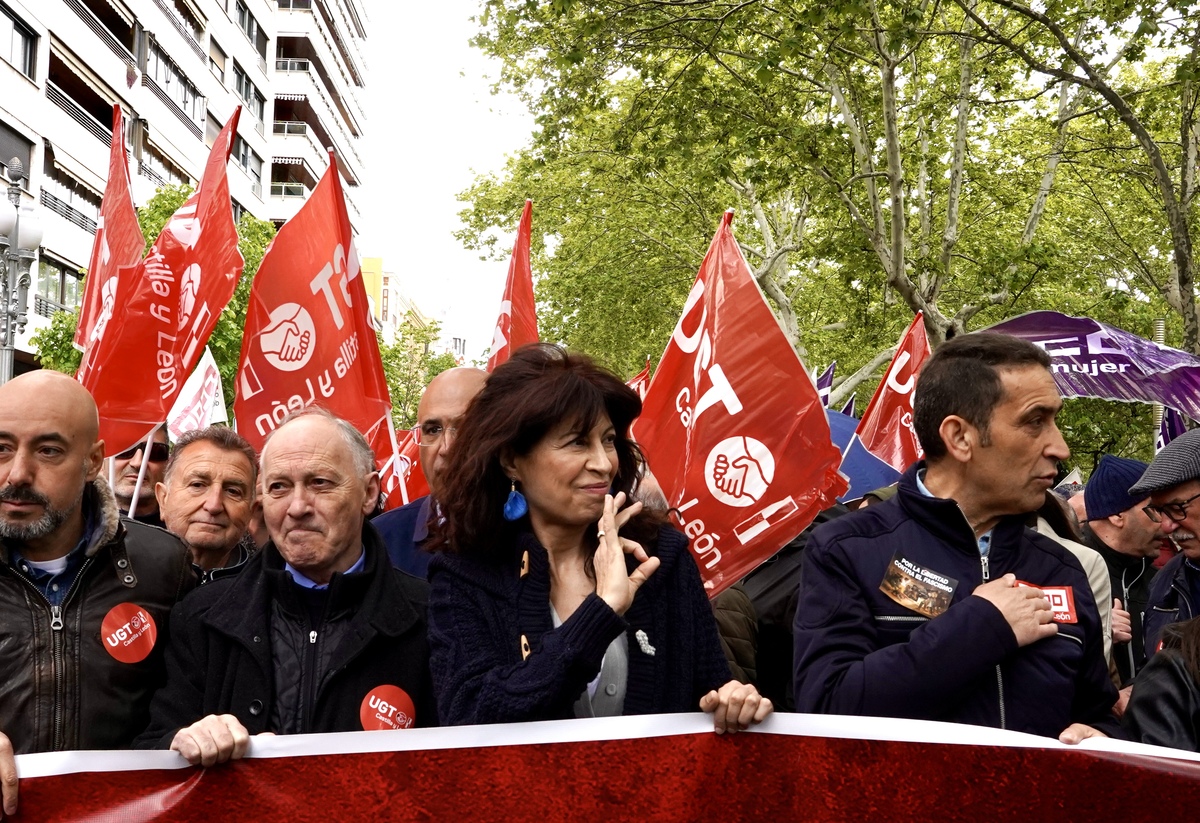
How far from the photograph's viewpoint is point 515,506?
2830 mm

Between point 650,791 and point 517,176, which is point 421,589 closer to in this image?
point 650,791

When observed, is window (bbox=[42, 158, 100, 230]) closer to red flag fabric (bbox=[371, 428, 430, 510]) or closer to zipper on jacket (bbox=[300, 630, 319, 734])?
red flag fabric (bbox=[371, 428, 430, 510])

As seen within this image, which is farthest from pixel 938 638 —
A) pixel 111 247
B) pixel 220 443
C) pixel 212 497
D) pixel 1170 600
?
pixel 111 247

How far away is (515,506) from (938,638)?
97cm

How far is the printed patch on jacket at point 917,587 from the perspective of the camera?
2498 mm

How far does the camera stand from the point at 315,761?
7.66 ft

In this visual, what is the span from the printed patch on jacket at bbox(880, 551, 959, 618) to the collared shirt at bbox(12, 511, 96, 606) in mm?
1743

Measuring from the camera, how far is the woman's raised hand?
2.44 meters

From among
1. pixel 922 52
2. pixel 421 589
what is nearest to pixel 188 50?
pixel 922 52

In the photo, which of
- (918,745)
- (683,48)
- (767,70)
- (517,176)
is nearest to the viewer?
(918,745)

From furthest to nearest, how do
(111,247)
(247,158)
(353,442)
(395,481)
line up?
(247,158)
(395,481)
(111,247)
(353,442)

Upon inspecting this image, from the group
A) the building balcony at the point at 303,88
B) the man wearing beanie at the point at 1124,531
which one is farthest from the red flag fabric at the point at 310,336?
the building balcony at the point at 303,88

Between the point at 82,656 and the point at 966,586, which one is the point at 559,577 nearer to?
the point at 966,586

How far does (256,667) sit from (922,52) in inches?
597
